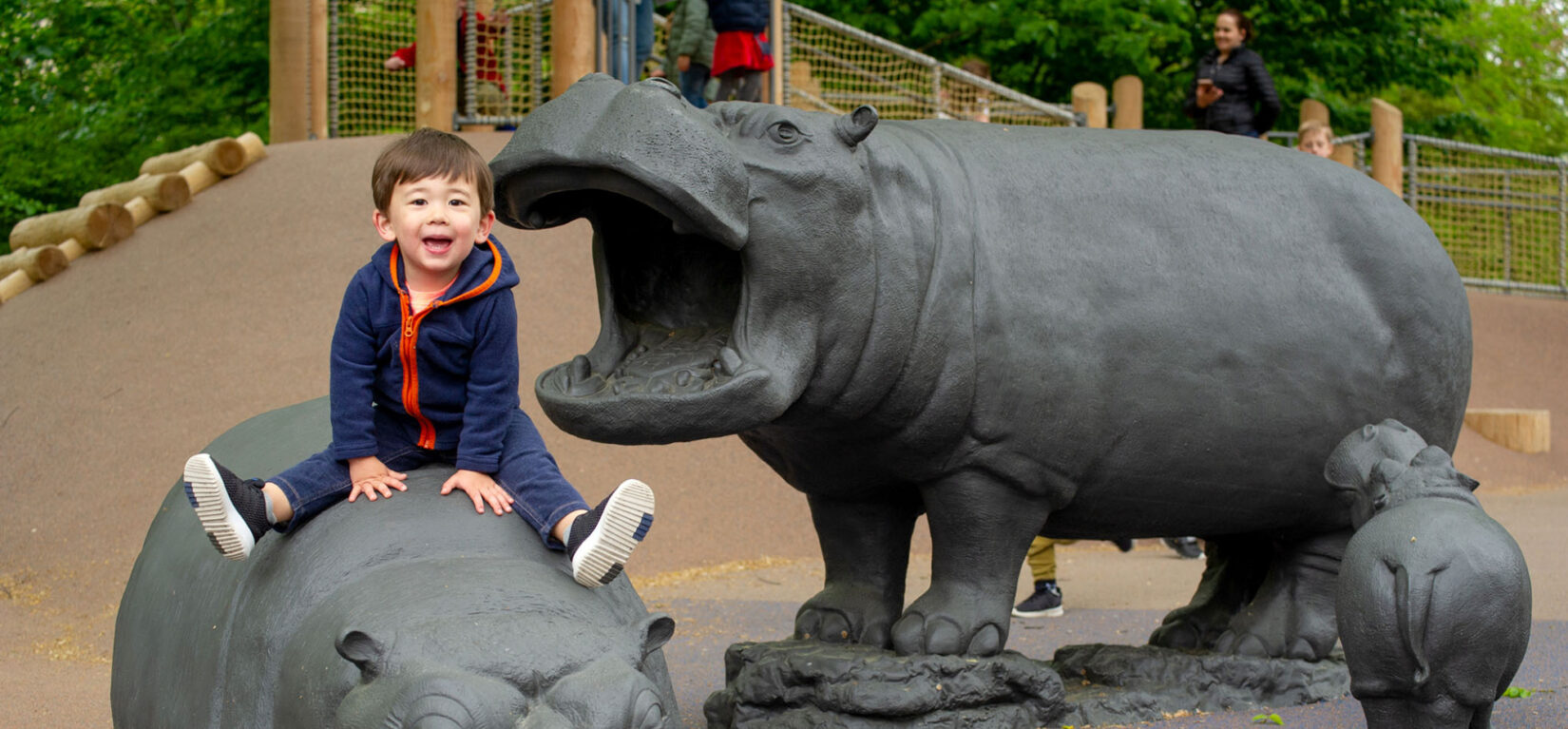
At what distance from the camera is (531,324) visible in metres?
8.85

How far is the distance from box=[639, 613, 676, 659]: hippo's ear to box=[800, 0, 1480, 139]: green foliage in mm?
15073

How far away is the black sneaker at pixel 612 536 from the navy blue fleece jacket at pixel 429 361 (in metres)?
0.38

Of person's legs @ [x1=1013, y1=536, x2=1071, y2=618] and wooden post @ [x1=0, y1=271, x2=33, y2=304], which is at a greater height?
wooden post @ [x1=0, y1=271, x2=33, y2=304]

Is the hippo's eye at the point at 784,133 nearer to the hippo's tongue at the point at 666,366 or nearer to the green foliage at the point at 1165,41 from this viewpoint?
the hippo's tongue at the point at 666,366

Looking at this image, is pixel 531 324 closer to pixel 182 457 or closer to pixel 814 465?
pixel 182 457

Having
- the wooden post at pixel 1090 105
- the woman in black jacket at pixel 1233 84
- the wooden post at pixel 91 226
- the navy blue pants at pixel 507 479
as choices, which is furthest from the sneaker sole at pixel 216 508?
the wooden post at pixel 1090 105

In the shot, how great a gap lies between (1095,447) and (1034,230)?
1.90 ft

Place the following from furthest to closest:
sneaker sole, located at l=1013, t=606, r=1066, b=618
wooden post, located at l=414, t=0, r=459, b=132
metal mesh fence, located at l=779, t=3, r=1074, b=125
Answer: metal mesh fence, located at l=779, t=3, r=1074, b=125, wooden post, located at l=414, t=0, r=459, b=132, sneaker sole, located at l=1013, t=606, r=1066, b=618

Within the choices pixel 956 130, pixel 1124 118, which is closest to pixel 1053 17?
pixel 1124 118

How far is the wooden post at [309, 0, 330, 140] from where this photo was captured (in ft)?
38.0

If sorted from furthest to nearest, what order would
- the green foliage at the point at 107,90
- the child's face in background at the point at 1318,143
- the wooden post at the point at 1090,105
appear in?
the green foliage at the point at 107,90 < the wooden post at the point at 1090,105 < the child's face in background at the point at 1318,143

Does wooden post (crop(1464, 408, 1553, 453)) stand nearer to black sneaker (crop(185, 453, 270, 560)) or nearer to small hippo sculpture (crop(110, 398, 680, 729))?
small hippo sculpture (crop(110, 398, 680, 729))

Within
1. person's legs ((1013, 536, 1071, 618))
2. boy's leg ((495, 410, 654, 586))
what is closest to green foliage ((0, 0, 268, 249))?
person's legs ((1013, 536, 1071, 618))

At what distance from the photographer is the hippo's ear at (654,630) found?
8.29ft
